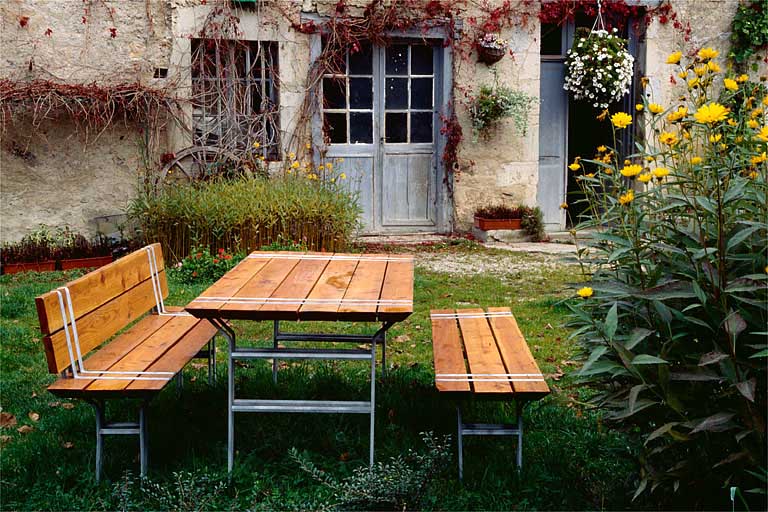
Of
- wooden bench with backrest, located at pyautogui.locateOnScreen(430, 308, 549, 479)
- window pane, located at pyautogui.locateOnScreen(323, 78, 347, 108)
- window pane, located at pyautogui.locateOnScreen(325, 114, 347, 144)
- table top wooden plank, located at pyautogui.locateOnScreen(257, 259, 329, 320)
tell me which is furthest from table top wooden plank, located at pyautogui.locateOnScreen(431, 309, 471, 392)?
window pane, located at pyautogui.locateOnScreen(323, 78, 347, 108)

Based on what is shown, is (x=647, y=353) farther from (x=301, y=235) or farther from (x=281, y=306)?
(x=301, y=235)

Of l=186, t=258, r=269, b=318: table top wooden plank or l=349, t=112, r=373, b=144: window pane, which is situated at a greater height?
l=349, t=112, r=373, b=144: window pane

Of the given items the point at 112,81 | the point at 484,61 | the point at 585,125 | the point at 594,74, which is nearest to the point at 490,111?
the point at 484,61

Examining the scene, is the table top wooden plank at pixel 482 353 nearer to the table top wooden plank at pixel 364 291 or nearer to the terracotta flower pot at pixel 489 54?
the table top wooden plank at pixel 364 291

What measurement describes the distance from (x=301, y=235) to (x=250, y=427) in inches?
160

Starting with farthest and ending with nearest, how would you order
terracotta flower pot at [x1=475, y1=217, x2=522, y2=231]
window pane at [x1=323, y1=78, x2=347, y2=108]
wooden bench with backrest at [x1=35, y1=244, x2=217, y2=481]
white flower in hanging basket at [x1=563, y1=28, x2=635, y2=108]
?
window pane at [x1=323, y1=78, x2=347, y2=108]
terracotta flower pot at [x1=475, y1=217, x2=522, y2=231]
white flower in hanging basket at [x1=563, y1=28, x2=635, y2=108]
wooden bench with backrest at [x1=35, y1=244, x2=217, y2=481]

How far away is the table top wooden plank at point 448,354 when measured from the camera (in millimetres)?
3131

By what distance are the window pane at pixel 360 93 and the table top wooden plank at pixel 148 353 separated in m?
5.97

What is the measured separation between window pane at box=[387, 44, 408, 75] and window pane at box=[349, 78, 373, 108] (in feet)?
0.96

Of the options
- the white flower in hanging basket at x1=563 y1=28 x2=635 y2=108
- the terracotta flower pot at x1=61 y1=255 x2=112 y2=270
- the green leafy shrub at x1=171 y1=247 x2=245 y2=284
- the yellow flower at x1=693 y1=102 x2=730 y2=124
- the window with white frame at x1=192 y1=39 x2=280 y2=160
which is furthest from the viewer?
the white flower in hanging basket at x1=563 y1=28 x2=635 y2=108

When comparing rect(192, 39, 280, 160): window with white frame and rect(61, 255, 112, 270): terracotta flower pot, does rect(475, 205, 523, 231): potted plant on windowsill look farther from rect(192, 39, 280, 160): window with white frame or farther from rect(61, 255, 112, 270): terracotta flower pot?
rect(61, 255, 112, 270): terracotta flower pot

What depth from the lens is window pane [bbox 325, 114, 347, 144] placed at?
9711 millimetres

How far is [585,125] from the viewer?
37.6 ft

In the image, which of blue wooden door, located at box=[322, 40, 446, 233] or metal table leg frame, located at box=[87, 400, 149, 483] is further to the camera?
blue wooden door, located at box=[322, 40, 446, 233]
